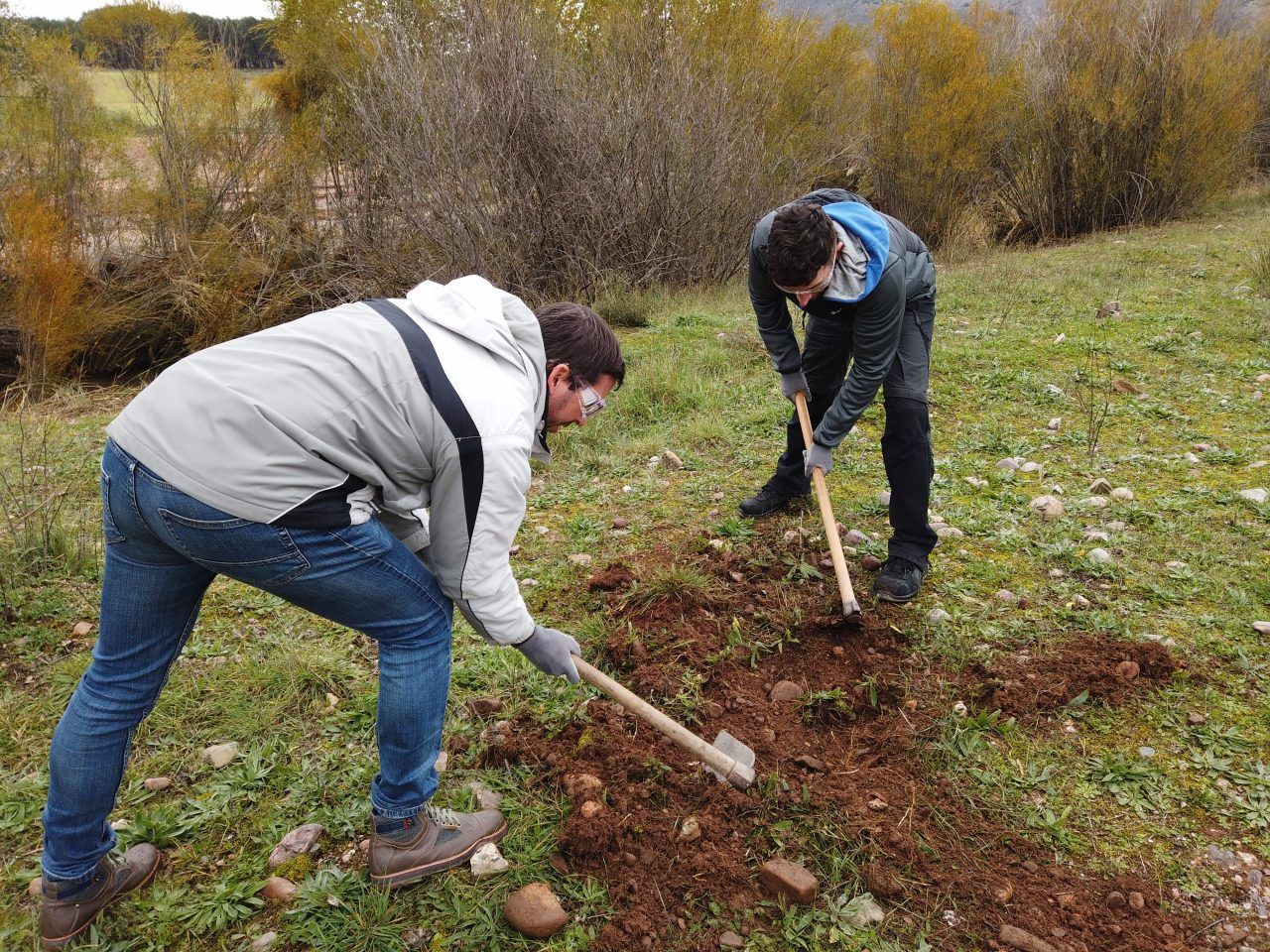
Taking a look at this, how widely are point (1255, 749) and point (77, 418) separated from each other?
27.0 ft

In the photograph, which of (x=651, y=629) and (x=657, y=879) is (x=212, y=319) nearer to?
(x=651, y=629)

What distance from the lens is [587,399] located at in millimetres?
1892

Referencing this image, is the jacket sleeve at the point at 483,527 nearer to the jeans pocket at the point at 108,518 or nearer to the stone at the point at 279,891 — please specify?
the jeans pocket at the point at 108,518

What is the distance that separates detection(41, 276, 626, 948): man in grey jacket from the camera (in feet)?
4.96

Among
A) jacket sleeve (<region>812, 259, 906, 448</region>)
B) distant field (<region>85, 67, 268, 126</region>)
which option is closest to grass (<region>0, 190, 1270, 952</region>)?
jacket sleeve (<region>812, 259, 906, 448</region>)

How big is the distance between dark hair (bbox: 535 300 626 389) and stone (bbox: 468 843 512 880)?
1277 millimetres

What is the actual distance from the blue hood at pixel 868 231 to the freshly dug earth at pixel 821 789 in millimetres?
1267

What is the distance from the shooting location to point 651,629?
118 inches

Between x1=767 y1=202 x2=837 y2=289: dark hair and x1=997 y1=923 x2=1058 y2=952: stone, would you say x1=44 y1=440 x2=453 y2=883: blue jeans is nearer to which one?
x1=997 y1=923 x2=1058 y2=952: stone

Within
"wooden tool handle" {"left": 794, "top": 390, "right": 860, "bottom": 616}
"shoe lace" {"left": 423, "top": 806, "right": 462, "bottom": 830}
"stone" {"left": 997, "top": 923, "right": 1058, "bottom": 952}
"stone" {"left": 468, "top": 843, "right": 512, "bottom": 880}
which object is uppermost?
"wooden tool handle" {"left": 794, "top": 390, "right": 860, "bottom": 616}

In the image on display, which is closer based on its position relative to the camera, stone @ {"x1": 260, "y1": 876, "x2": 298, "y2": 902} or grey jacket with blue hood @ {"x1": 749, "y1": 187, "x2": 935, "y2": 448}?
stone @ {"x1": 260, "y1": 876, "x2": 298, "y2": 902}

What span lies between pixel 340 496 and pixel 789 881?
1414 mm

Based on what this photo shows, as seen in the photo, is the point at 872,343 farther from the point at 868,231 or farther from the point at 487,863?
the point at 487,863

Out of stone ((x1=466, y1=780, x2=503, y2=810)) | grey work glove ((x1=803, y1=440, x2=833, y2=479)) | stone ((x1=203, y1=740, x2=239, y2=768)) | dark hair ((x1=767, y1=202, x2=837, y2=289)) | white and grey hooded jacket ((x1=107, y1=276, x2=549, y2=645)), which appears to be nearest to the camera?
white and grey hooded jacket ((x1=107, y1=276, x2=549, y2=645))
